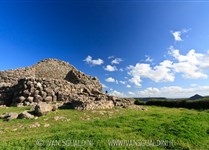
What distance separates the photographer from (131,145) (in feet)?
28.1

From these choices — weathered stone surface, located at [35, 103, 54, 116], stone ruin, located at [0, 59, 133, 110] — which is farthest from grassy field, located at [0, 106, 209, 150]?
stone ruin, located at [0, 59, 133, 110]

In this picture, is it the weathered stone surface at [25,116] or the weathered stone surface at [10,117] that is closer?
the weathered stone surface at [10,117]

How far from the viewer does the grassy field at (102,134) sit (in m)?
8.09

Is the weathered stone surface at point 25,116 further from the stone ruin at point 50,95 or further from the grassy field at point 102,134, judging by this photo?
the stone ruin at point 50,95

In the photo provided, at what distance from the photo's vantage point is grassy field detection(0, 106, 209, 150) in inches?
Answer: 318

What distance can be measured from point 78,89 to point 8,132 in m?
12.3

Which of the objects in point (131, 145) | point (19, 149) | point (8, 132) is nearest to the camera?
point (19, 149)

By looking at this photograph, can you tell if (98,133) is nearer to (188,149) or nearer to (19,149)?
(19,149)

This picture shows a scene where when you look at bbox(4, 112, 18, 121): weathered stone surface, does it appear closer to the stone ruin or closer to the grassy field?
the grassy field

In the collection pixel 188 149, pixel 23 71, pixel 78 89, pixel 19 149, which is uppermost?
pixel 23 71

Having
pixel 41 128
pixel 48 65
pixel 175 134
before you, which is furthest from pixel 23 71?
pixel 175 134

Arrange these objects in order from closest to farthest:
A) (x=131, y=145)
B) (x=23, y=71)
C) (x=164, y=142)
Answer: (x=131, y=145) → (x=164, y=142) → (x=23, y=71)

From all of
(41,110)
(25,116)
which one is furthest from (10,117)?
(41,110)

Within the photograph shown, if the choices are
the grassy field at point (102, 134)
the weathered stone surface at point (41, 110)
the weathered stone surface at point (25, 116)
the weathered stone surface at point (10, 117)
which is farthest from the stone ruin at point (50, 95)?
the weathered stone surface at point (10, 117)
